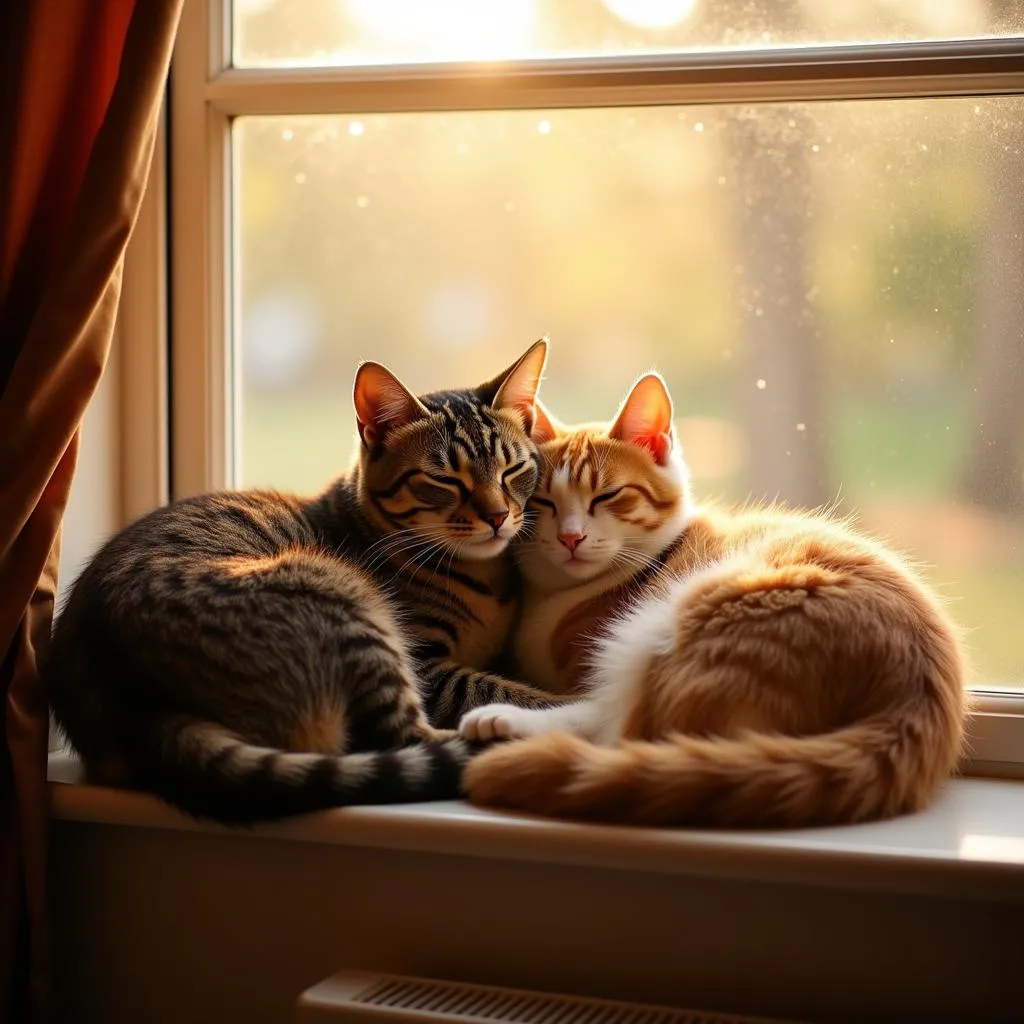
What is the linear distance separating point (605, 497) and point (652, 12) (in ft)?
2.56

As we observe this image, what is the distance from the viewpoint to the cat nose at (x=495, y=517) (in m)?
1.77

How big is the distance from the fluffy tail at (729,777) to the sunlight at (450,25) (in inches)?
46.0

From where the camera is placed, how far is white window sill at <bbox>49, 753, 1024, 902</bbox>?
1294 millimetres

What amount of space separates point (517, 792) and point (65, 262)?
2.94 feet

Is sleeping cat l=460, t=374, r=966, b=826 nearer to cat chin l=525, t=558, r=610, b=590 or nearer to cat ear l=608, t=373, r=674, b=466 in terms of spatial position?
cat chin l=525, t=558, r=610, b=590

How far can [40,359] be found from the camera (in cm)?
154

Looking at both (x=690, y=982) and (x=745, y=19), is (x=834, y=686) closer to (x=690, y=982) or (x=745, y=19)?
(x=690, y=982)

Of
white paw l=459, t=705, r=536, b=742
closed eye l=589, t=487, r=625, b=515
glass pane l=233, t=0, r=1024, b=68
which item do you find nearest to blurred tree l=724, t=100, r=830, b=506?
glass pane l=233, t=0, r=1024, b=68

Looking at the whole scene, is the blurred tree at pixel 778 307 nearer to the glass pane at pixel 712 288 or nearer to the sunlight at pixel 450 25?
the glass pane at pixel 712 288

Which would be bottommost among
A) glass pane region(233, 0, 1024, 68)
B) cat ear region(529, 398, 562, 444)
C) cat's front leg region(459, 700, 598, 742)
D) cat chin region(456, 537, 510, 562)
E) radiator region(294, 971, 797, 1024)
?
radiator region(294, 971, 797, 1024)

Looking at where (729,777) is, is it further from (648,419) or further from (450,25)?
(450,25)

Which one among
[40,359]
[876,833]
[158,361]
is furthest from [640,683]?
[158,361]

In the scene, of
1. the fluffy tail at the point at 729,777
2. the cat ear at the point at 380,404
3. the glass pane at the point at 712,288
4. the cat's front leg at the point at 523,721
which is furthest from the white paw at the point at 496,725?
the glass pane at the point at 712,288

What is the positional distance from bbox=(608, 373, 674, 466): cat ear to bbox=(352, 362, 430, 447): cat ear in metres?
0.31
